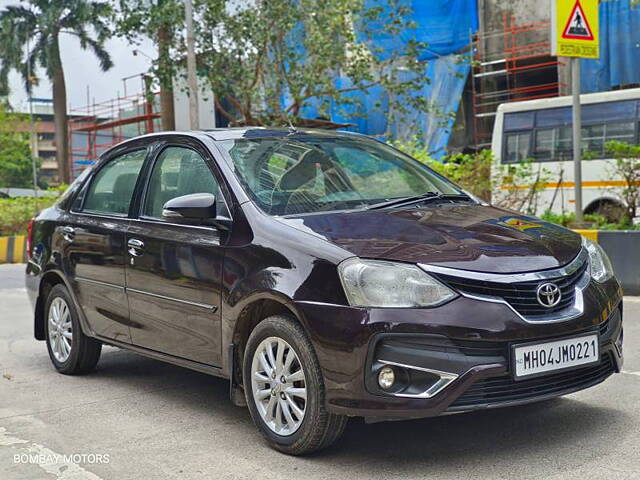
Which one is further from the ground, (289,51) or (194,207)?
(289,51)

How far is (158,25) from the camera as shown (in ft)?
66.8

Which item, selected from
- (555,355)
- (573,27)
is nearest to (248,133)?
(555,355)

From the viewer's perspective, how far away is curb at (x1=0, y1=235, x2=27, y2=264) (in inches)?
722

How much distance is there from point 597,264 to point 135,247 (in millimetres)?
2563

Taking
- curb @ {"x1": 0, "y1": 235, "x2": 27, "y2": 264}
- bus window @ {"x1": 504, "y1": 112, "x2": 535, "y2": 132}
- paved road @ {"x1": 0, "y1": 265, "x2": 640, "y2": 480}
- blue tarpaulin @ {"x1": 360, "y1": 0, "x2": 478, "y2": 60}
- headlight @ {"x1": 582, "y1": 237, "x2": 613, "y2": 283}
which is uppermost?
blue tarpaulin @ {"x1": 360, "y1": 0, "x2": 478, "y2": 60}

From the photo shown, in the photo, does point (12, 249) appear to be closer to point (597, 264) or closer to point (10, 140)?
point (597, 264)

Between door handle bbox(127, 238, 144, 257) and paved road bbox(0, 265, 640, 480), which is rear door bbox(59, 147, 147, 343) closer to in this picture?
door handle bbox(127, 238, 144, 257)

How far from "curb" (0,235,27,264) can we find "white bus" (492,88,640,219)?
9.79 metres

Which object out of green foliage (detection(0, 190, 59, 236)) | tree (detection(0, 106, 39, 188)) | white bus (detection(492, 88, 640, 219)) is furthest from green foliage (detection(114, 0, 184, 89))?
tree (detection(0, 106, 39, 188))

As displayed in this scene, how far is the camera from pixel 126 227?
17.6 ft

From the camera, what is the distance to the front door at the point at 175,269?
15.0 feet

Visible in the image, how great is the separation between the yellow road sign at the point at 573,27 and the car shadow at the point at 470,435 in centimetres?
584

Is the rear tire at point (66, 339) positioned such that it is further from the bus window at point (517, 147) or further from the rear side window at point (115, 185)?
the bus window at point (517, 147)

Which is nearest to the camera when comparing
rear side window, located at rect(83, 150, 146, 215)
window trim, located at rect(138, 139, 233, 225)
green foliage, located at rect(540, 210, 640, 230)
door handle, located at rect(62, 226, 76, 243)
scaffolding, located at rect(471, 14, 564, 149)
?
window trim, located at rect(138, 139, 233, 225)
